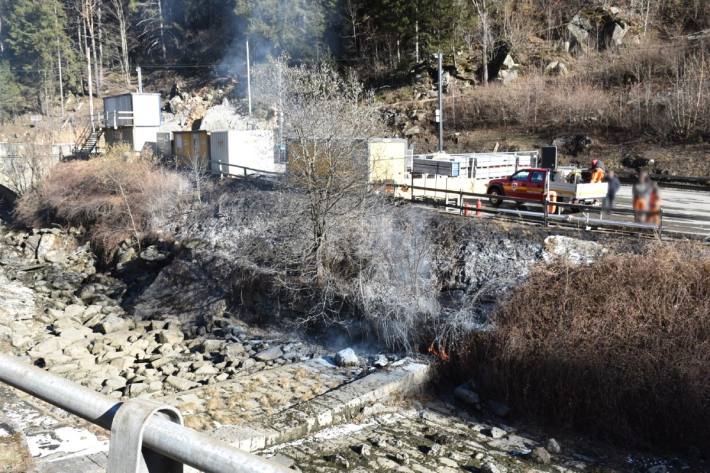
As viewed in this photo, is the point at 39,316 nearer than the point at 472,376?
No

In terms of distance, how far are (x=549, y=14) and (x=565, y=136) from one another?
1881 cm

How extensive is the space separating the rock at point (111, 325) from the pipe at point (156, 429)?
18.2 metres

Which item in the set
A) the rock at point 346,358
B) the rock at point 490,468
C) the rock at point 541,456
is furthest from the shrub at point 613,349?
the rock at point 490,468

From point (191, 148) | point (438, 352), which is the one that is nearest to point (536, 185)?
point (438, 352)

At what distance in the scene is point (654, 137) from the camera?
126ft

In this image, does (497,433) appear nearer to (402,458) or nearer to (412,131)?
(402,458)

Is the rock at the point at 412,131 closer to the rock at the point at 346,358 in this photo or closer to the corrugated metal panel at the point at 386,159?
the corrugated metal panel at the point at 386,159

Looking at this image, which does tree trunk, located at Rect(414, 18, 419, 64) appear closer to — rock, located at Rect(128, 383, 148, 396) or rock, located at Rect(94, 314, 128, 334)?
rock, located at Rect(94, 314, 128, 334)

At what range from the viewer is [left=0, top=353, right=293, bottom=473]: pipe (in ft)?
7.03

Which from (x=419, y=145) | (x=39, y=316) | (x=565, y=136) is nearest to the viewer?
(x=39, y=316)

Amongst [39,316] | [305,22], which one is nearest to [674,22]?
[305,22]

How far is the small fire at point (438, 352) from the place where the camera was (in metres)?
15.7

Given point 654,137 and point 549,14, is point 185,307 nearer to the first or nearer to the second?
point 654,137

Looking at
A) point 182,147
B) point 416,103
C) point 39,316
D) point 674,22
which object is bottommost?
point 39,316
